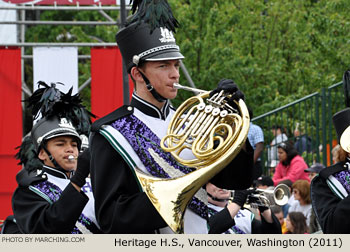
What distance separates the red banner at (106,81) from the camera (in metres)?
12.2

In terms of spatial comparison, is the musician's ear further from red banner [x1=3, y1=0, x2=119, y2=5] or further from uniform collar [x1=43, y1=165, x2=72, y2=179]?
red banner [x1=3, y1=0, x2=119, y2=5]

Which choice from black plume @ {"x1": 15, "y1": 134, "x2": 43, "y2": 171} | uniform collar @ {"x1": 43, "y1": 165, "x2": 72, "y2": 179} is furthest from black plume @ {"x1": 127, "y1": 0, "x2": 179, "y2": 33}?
Answer: black plume @ {"x1": 15, "y1": 134, "x2": 43, "y2": 171}

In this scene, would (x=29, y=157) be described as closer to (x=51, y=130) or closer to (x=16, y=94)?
(x=51, y=130)

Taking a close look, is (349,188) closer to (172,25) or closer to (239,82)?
(172,25)

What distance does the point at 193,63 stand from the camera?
16922mm

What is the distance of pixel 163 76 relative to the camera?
4191mm

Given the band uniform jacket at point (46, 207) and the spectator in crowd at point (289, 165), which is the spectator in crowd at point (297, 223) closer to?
the spectator in crowd at point (289, 165)

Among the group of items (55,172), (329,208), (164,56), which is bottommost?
(329,208)

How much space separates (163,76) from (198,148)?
A: 0.46 m

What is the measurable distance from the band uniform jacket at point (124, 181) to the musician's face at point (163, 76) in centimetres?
13

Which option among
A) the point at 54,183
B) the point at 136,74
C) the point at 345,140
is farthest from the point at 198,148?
the point at 54,183

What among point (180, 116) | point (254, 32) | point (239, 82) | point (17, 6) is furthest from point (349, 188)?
point (254, 32)

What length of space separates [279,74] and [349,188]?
11918mm

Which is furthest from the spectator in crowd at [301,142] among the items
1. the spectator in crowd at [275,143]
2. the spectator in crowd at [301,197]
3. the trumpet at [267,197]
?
the trumpet at [267,197]
